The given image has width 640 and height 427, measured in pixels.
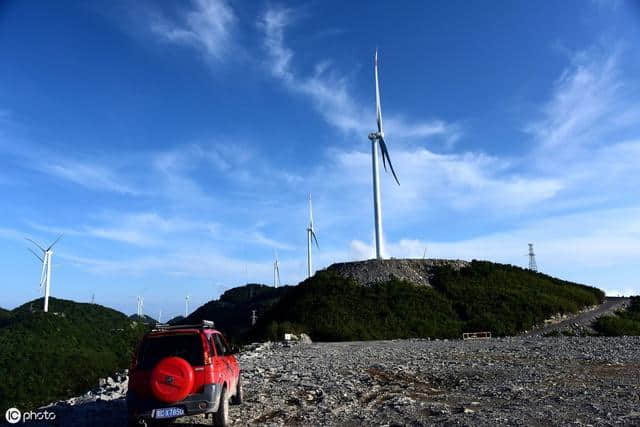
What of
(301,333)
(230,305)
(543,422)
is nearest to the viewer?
(543,422)

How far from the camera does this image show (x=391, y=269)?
223 feet

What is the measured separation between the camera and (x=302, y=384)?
60.4 ft

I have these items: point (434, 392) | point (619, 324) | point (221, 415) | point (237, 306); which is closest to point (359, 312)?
point (619, 324)

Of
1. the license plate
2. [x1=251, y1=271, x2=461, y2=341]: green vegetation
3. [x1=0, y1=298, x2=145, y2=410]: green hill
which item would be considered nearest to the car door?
the license plate

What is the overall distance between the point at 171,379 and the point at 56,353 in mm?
89896

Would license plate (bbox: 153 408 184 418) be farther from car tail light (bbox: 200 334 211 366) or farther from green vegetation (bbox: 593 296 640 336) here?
green vegetation (bbox: 593 296 640 336)

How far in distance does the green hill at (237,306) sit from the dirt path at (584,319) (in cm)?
6023

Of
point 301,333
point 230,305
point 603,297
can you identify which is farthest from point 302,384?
point 230,305

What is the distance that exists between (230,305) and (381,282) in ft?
319

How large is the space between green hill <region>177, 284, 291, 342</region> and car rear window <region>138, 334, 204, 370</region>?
91.3 m

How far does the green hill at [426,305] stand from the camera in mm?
50844

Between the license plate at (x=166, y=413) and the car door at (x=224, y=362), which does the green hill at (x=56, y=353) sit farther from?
the license plate at (x=166, y=413)

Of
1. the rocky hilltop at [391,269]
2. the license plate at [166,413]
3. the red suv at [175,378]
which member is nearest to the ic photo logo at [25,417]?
the red suv at [175,378]

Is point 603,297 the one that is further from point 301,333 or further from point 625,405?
point 625,405
